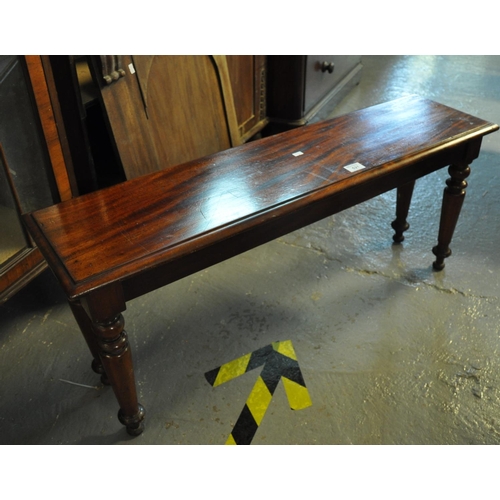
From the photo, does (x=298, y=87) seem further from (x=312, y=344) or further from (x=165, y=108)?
(x=312, y=344)

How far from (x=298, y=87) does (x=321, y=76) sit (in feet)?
1.20

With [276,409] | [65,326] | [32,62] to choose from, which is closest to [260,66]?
[32,62]

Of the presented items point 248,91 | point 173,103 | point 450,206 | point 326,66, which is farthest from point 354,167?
point 326,66

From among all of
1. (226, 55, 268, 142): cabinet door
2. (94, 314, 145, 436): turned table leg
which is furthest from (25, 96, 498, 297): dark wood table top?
(226, 55, 268, 142): cabinet door

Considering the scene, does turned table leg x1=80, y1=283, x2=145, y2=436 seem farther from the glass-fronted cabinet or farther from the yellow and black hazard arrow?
the glass-fronted cabinet

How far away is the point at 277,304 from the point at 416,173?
2.51ft

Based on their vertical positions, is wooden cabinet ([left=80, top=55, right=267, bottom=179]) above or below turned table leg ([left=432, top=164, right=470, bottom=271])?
above

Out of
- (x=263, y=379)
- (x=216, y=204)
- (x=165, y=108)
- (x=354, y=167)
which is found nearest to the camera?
(x=216, y=204)

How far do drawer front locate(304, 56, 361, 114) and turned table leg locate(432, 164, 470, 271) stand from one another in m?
1.41

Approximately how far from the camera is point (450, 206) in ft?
7.18

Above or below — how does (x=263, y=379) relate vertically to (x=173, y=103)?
below

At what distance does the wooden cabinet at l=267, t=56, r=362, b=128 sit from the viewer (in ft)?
10.4

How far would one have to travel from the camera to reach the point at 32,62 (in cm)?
178

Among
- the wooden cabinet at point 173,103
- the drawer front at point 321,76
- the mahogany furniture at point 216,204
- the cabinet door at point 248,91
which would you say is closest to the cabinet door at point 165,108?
the wooden cabinet at point 173,103
